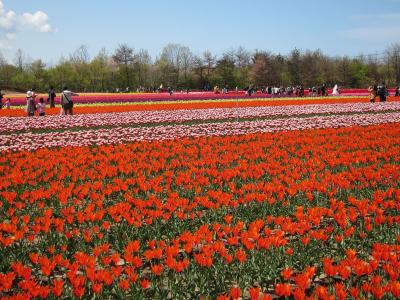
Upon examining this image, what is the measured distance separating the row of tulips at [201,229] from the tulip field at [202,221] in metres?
0.02

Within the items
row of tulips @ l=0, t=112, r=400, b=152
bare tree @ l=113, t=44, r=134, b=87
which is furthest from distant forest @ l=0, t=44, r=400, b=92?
row of tulips @ l=0, t=112, r=400, b=152

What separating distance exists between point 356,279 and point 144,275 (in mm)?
2182

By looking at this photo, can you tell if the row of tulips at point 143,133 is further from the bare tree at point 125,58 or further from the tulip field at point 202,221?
the bare tree at point 125,58

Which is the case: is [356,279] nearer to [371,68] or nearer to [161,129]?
[161,129]

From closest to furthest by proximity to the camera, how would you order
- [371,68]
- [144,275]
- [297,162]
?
[144,275] → [297,162] → [371,68]

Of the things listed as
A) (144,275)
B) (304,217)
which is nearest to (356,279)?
(304,217)

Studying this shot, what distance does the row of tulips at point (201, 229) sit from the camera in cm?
418

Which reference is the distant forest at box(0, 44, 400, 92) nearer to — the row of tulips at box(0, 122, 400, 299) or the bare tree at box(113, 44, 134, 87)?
the bare tree at box(113, 44, 134, 87)

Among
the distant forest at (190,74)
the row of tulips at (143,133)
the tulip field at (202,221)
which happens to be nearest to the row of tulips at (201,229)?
the tulip field at (202,221)

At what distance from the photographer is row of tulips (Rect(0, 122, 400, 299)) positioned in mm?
4176

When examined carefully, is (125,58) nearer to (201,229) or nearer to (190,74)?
(190,74)

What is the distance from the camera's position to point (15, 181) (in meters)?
8.31

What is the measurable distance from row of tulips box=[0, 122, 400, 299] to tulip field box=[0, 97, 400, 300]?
0.08 feet

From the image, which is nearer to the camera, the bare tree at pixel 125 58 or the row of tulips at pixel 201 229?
the row of tulips at pixel 201 229
